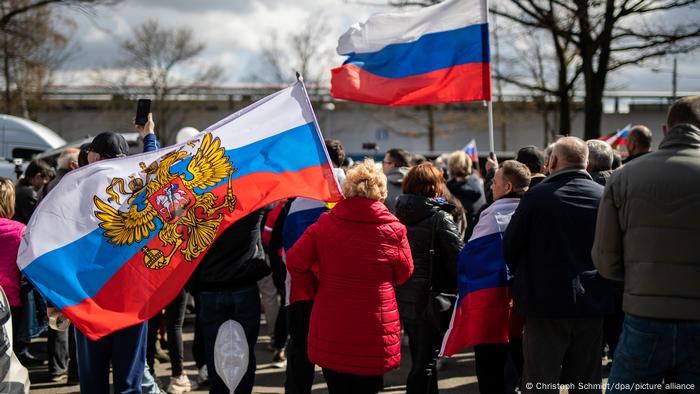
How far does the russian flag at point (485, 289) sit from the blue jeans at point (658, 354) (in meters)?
1.33

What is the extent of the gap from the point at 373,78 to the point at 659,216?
→ 3.90 m

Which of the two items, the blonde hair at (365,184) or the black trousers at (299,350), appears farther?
the black trousers at (299,350)

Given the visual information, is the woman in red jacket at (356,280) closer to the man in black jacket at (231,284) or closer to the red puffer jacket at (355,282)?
the red puffer jacket at (355,282)

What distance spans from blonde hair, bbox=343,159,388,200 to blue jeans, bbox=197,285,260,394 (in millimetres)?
1174

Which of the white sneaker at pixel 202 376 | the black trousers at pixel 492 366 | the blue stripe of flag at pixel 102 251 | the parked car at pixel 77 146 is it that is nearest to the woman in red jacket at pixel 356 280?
the blue stripe of flag at pixel 102 251

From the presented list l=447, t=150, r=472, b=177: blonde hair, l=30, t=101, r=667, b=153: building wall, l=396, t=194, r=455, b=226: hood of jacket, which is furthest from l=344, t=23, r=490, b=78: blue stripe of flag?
l=30, t=101, r=667, b=153: building wall

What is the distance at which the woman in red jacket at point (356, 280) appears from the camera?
4.28 meters

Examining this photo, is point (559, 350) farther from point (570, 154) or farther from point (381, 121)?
point (381, 121)

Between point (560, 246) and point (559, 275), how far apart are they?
171 mm

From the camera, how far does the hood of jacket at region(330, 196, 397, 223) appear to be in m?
4.33

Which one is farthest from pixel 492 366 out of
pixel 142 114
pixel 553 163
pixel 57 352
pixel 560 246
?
pixel 57 352

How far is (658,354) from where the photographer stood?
11.5 feet

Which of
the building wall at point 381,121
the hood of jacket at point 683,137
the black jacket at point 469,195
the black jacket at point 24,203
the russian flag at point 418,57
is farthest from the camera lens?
the building wall at point 381,121

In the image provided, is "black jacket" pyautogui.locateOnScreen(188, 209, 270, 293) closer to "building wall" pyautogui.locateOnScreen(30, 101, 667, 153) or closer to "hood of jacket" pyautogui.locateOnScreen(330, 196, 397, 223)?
"hood of jacket" pyautogui.locateOnScreen(330, 196, 397, 223)
